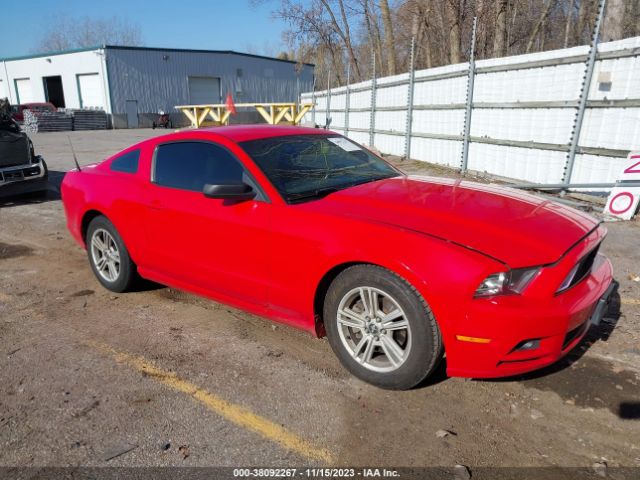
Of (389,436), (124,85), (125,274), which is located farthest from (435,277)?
(124,85)

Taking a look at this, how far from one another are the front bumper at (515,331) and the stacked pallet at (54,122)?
34.8 meters

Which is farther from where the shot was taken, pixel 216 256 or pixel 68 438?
pixel 216 256

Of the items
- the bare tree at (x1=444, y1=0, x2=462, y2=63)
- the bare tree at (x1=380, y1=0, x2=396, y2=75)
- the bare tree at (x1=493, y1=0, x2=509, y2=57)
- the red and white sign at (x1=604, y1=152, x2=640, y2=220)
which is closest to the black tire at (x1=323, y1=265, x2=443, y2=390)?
the red and white sign at (x1=604, y1=152, x2=640, y2=220)

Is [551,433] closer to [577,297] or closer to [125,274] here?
[577,297]

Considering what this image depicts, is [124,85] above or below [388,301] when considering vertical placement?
above

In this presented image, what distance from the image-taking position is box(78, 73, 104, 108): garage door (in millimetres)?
37594

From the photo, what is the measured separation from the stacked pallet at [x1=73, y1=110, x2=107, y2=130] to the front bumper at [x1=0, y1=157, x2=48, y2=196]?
2727 centimetres

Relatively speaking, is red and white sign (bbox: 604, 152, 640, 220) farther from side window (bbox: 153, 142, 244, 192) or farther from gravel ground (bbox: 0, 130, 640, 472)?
side window (bbox: 153, 142, 244, 192)

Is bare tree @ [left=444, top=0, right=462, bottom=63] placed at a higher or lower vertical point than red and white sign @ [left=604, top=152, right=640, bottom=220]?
higher

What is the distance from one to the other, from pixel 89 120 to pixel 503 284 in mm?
37320

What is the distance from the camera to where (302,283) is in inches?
123

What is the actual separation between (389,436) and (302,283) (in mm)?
1040

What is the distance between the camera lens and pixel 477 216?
2.96 m

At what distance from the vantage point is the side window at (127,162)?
4328 mm
